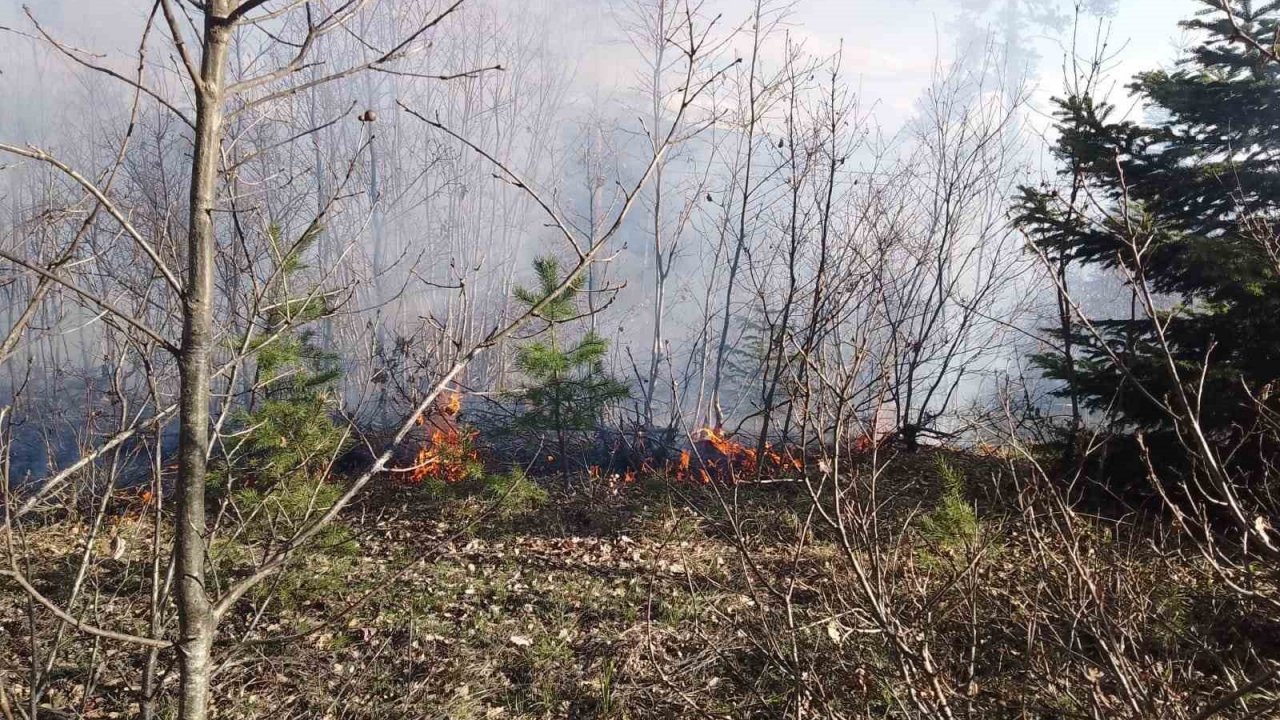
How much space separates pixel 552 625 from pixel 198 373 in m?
2.91

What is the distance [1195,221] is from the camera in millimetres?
4738

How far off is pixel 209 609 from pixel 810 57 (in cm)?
709

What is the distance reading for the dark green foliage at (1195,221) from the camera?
161 inches

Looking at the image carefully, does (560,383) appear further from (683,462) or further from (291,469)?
(291,469)

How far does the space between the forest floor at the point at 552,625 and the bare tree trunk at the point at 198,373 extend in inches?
25.9

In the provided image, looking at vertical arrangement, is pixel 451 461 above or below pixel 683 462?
above

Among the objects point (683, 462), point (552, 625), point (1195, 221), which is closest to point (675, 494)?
point (683, 462)

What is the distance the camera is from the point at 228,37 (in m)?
1.13

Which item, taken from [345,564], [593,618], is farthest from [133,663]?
[593,618]

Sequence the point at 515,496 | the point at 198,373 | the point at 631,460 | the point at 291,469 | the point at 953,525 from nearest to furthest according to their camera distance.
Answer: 1. the point at 198,373
2. the point at 953,525
3. the point at 291,469
4. the point at 515,496
5. the point at 631,460

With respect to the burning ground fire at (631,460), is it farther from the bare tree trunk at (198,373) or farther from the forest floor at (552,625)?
the bare tree trunk at (198,373)

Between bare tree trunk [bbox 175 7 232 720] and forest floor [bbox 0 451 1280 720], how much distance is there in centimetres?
66

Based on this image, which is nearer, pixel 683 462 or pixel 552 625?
pixel 552 625

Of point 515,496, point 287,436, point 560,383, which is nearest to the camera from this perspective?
point 287,436
